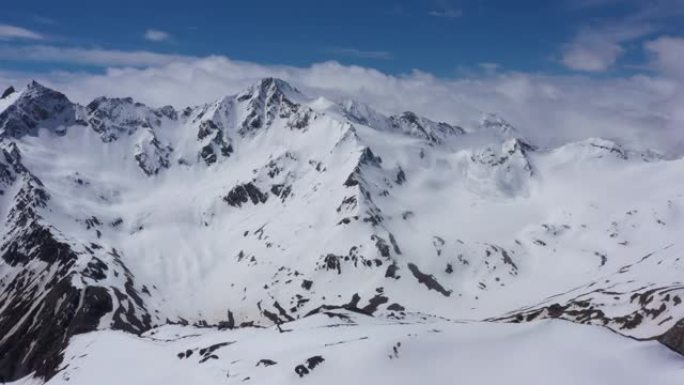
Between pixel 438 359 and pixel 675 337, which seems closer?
pixel 438 359

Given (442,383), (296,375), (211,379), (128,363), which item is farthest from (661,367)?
(128,363)

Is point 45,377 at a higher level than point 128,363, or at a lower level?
lower

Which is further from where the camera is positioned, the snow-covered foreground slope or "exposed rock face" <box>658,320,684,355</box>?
"exposed rock face" <box>658,320,684,355</box>

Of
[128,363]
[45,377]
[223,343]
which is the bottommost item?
[45,377]

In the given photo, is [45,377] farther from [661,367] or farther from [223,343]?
[661,367]

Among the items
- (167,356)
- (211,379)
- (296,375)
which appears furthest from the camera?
(167,356)

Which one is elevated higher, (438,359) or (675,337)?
(438,359)

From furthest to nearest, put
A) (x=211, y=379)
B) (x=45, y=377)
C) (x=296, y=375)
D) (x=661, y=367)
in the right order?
(x=45, y=377) < (x=211, y=379) < (x=296, y=375) < (x=661, y=367)

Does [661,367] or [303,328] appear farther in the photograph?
[303,328]

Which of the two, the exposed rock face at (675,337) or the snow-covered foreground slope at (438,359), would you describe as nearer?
the snow-covered foreground slope at (438,359)

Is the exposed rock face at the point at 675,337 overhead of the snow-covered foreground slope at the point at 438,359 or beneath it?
beneath

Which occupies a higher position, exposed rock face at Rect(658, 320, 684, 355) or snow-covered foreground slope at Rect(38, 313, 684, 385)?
snow-covered foreground slope at Rect(38, 313, 684, 385)
